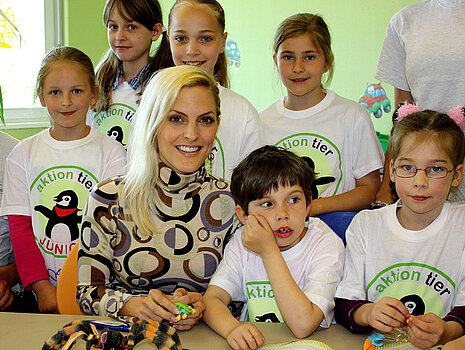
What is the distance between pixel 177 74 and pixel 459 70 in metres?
1.17

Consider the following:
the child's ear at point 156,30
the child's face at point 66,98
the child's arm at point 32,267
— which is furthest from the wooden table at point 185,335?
the child's ear at point 156,30

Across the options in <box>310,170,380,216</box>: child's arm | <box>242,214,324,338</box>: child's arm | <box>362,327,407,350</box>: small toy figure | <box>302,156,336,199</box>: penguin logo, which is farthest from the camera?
<box>302,156,336,199</box>: penguin logo

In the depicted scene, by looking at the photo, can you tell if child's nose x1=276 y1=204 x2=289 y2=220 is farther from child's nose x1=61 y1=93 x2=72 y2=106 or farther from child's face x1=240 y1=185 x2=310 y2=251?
child's nose x1=61 y1=93 x2=72 y2=106

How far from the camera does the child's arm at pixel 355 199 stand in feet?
6.31

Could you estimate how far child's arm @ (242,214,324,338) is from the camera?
1.19 meters

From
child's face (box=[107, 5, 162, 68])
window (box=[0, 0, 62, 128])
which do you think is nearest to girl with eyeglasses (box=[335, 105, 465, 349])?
child's face (box=[107, 5, 162, 68])

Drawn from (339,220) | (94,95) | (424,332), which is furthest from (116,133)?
(424,332)

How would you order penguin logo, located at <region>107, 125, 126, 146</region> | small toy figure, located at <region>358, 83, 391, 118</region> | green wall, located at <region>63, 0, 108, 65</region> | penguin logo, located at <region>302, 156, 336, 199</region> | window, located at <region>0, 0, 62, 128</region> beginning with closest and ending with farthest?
1. penguin logo, located at <region>302, 156, 336, 199</region>
2. penguin logo, located at <region>107, 125, 126, 146</region>
3. small toy figure, located at <region>358, 83, 391, 118</region>
4. window, located at <region>0, 0, 62, 128</region>
5. green wall, located at <region>63, 0, 108, 65</region>

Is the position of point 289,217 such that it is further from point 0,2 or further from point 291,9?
point 0,2

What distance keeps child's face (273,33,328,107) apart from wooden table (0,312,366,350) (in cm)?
115

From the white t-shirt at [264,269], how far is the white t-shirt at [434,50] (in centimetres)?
93

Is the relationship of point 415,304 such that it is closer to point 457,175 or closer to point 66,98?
point 457,175

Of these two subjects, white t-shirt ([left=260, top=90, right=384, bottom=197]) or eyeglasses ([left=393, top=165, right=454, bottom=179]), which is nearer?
eyeglasses ([left=393, top=165, right=454, bottom=179])

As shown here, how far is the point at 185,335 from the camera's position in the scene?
115 cm
